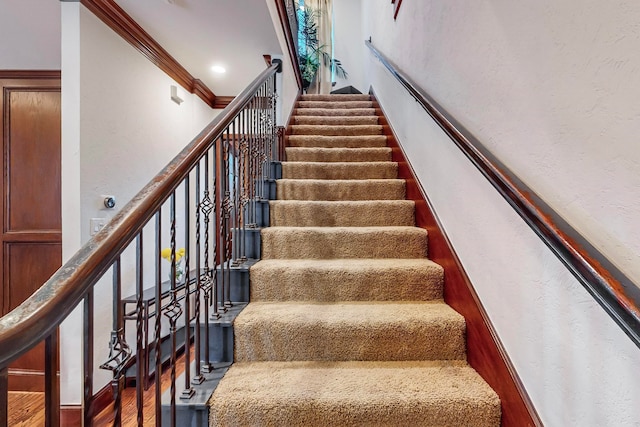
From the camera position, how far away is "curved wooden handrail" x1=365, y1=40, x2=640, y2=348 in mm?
571

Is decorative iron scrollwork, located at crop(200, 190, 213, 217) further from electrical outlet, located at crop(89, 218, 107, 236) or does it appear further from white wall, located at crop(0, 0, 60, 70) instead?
white wall, located at crop(0, 0, 60, 70)

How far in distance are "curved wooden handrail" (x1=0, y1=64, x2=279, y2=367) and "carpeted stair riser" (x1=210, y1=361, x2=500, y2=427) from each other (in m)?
0.64

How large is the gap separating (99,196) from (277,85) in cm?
172

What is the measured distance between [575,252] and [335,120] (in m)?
2.98

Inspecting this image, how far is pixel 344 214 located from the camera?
198cm

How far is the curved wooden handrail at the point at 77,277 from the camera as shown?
465mm

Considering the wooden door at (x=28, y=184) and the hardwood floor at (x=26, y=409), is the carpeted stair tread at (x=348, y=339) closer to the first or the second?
the hardwood floor at (x=26, y=409)

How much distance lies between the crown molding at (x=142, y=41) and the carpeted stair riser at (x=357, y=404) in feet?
7.35

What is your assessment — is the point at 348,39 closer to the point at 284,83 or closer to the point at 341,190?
the point at 284,83

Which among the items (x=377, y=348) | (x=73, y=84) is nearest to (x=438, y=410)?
(x=377, y=348)

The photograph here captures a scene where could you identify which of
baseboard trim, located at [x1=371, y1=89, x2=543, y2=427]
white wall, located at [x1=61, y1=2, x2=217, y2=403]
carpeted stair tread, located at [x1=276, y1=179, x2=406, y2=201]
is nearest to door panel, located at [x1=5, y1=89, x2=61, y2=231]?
white wall, located at [x1=61, y1=2, x2=217, y2=403]

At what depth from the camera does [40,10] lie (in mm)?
1788

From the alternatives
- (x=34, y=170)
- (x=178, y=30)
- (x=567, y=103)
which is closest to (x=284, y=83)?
(x=178, y=30)

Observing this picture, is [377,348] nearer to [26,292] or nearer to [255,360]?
[255,360]
